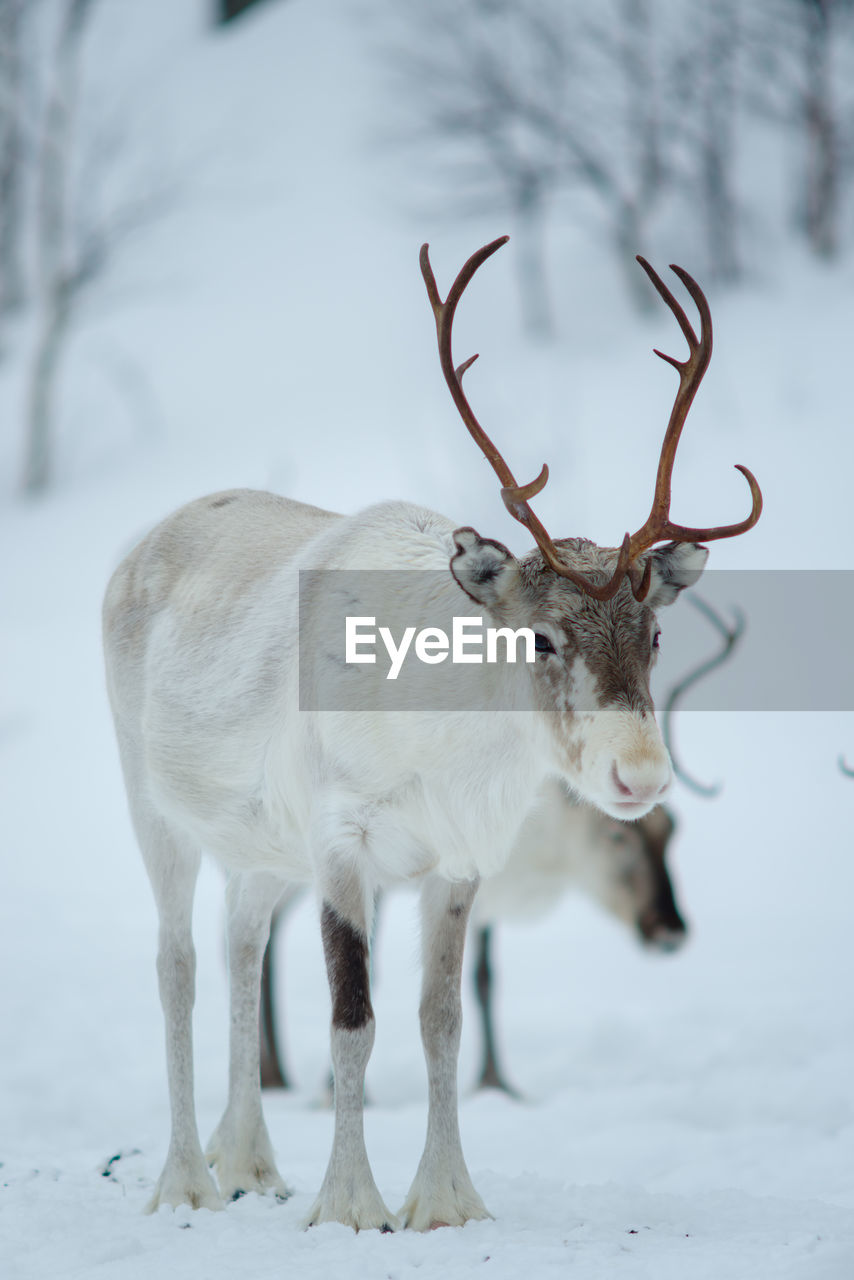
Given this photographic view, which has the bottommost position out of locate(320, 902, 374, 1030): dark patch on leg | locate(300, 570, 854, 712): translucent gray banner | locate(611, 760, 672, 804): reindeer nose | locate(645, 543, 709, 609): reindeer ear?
locate(320, 902, 374, 1030): dark patch on leg

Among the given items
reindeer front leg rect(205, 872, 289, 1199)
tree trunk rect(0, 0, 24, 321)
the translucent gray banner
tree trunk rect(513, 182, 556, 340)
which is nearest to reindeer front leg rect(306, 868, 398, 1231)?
the translucent gray banner

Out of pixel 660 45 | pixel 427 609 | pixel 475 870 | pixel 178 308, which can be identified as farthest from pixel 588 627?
pixel 178 308

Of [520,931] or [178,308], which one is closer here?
[520,931]

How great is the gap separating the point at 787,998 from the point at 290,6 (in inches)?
1137

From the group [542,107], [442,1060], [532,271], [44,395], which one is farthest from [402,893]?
[542,107]

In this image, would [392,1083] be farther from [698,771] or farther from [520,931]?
[698,771]

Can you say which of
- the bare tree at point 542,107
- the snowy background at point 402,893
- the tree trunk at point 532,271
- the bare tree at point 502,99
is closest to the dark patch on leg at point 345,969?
the snowy background at point 402,893

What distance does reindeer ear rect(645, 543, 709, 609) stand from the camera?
295 centimetres

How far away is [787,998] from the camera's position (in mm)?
6258

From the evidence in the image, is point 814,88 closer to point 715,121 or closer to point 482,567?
point 715,121

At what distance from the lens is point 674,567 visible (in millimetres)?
2973

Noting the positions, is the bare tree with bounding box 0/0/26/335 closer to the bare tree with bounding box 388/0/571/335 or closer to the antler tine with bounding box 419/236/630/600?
the bare tree with bounding box 388/0/571/335

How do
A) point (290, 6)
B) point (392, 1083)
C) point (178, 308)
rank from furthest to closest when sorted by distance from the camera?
point (290, 6) < point (178, 308) < point (392, 1083)
